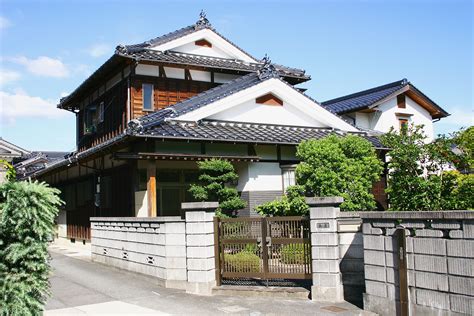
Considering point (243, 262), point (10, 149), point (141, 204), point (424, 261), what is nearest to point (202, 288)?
point (243, 262)

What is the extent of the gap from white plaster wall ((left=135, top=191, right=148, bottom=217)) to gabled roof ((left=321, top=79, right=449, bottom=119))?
13582mm

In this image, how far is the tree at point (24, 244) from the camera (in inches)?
247

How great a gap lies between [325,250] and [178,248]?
11.9 feet

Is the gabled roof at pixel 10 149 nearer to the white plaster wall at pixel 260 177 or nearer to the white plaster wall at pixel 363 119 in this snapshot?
the white plaster wall at pixel 260 177

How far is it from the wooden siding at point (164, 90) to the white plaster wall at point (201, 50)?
202 cm

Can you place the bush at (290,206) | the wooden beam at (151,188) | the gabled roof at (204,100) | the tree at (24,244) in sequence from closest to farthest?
the tree at (24,244) → the bush at (290,206) → the wooden beam at (151,188) → the gabled roof at (204,100)

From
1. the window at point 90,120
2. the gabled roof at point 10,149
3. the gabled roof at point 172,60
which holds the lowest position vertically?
the gabled roof at point 10,149

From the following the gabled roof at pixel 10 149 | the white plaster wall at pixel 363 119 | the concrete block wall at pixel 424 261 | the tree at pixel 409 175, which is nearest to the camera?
the concrete block wall at pixel 424 261

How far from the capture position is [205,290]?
10.3 metres

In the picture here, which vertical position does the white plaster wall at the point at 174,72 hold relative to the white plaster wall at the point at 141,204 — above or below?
above

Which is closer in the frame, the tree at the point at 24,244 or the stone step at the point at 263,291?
the tree at the point at 24,244

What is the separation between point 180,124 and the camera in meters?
15.8

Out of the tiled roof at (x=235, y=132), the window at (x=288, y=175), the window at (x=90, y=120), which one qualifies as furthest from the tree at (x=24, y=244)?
the window at (x=90, y=120)

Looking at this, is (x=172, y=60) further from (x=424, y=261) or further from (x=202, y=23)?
(x=424, y=261)
